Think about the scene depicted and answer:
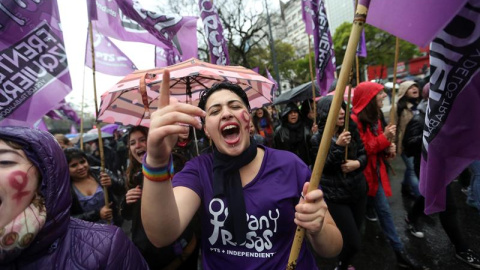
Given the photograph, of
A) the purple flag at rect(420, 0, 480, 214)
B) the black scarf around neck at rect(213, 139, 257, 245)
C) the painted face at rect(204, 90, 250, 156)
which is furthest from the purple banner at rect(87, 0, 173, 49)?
the purple flag at rect(420, 0, 480, 214)

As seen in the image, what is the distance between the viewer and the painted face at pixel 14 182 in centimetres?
99

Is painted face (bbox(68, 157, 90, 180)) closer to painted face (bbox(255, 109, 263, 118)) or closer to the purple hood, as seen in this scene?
the purple hood

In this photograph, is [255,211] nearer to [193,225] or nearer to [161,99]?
[161,99]

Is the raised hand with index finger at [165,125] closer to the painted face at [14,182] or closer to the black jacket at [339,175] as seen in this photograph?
the painted face at [14,182]

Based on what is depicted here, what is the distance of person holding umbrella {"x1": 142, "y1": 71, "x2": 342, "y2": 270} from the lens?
102 centimetres

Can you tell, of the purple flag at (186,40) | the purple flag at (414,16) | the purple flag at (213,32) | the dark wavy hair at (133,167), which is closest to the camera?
the purple flag at (414,16)

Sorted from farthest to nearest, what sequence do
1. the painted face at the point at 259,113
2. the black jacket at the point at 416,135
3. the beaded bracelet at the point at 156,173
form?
the painted face at the point at 259,113, the black jacket at the point at 416,135, the beaded bracelet at the point at 156,173

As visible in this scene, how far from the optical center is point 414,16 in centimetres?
85

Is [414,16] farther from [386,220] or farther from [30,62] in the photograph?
[386,220]

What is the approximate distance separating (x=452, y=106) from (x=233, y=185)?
0.98m

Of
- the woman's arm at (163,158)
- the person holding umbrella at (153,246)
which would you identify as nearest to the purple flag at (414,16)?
the woman's arm at (163,158)

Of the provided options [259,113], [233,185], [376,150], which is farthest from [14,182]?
[259,113]

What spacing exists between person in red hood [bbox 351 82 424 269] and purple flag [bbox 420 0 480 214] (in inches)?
68.2

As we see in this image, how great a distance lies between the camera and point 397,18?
885mm
